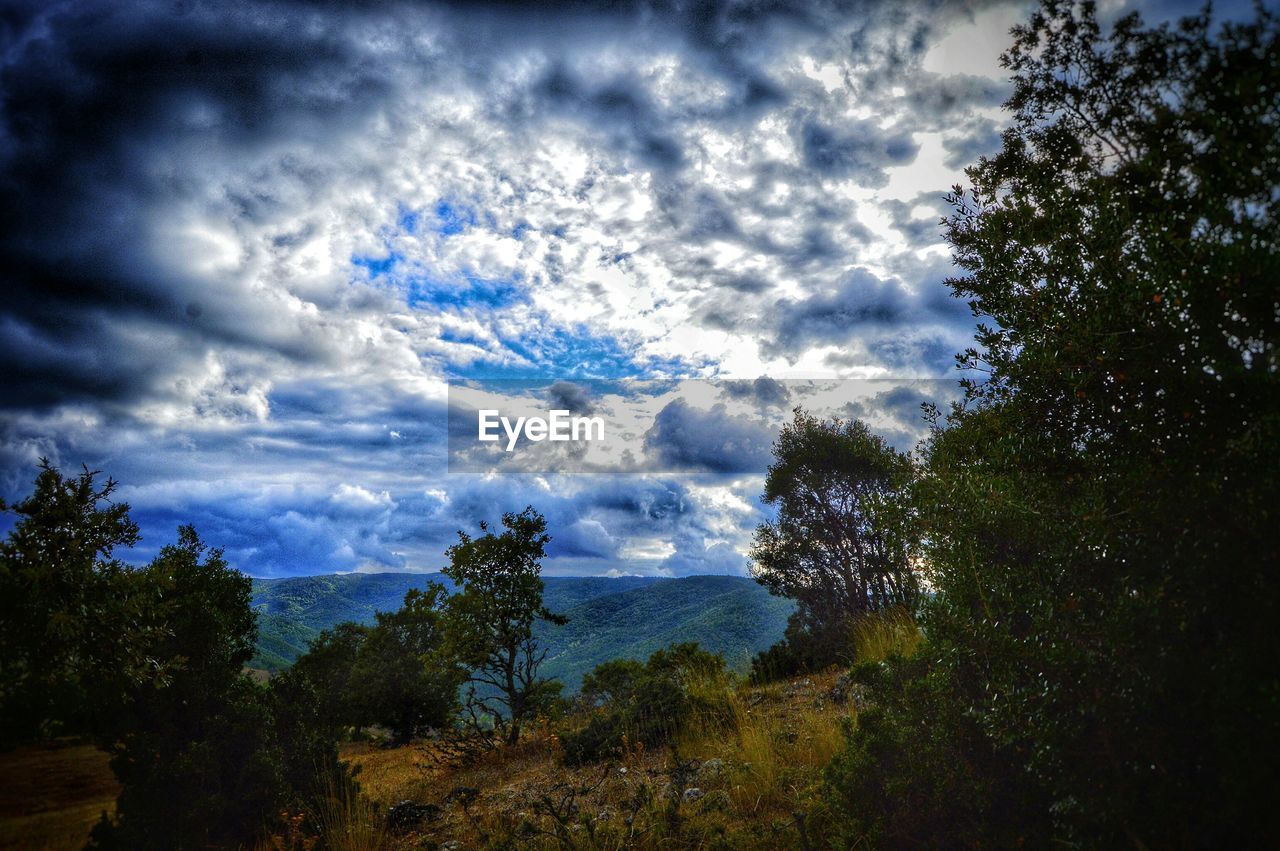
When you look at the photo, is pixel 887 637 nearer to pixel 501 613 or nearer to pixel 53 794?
pixel 501 613

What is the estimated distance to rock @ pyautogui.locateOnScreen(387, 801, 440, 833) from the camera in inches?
289

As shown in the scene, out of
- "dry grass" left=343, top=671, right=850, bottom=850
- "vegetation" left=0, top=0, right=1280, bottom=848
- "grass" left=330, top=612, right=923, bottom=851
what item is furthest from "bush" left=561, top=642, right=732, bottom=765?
"vegetation" left=0, top=0, right=1280, bottom=848

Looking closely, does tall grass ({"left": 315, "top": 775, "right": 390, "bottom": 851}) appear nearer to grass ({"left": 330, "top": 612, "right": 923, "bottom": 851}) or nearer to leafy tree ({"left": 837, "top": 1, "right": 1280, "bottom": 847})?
grass ({"left": 330, "top": 612, "right": 923, "bottom": 851})

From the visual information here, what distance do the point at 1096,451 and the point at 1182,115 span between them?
6.51ft

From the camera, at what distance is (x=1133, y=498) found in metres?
3.29

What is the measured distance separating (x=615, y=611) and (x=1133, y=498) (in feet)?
461

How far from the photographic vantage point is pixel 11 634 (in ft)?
12.8

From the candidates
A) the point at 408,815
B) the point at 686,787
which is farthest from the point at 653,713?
the point at 408,815

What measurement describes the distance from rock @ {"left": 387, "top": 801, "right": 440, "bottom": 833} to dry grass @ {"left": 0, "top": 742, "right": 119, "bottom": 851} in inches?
129

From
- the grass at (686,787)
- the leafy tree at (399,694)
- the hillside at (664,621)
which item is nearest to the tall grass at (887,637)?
the grass at (686,787)

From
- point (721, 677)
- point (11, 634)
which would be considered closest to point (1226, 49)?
point (11, 634)

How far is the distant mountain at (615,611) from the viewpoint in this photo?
70.2m

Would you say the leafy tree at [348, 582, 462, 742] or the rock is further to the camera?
the leafy tree at [348, 582, 462, 742]

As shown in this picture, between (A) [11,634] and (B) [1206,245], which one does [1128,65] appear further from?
(A) [11,634]
